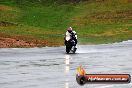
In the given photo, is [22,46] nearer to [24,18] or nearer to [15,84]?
[15,84]

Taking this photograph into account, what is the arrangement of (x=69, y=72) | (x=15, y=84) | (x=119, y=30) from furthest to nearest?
1. (x=119, y=30)
2. (x=69, y=72)
3. (x=15, y=84)

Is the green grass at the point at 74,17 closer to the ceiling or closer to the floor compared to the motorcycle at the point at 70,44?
closer to the floor

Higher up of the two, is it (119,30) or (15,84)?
(15,84)

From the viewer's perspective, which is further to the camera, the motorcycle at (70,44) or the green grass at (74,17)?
the green grass at (74,17)

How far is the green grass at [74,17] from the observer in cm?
5984

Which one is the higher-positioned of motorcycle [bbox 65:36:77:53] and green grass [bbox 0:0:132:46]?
motorcycle [bbox 65:36:77:53]

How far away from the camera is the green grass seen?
5984 centimetres

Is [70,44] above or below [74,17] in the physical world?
above

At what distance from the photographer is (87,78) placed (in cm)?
657

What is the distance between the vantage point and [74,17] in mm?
74062

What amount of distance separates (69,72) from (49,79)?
2742 mm

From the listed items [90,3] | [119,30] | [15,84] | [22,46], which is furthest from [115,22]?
[15,84]

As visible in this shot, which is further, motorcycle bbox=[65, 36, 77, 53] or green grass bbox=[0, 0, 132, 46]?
green grass bbox=[0, 0, 132, 46]

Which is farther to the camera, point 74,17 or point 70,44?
point 74,17
